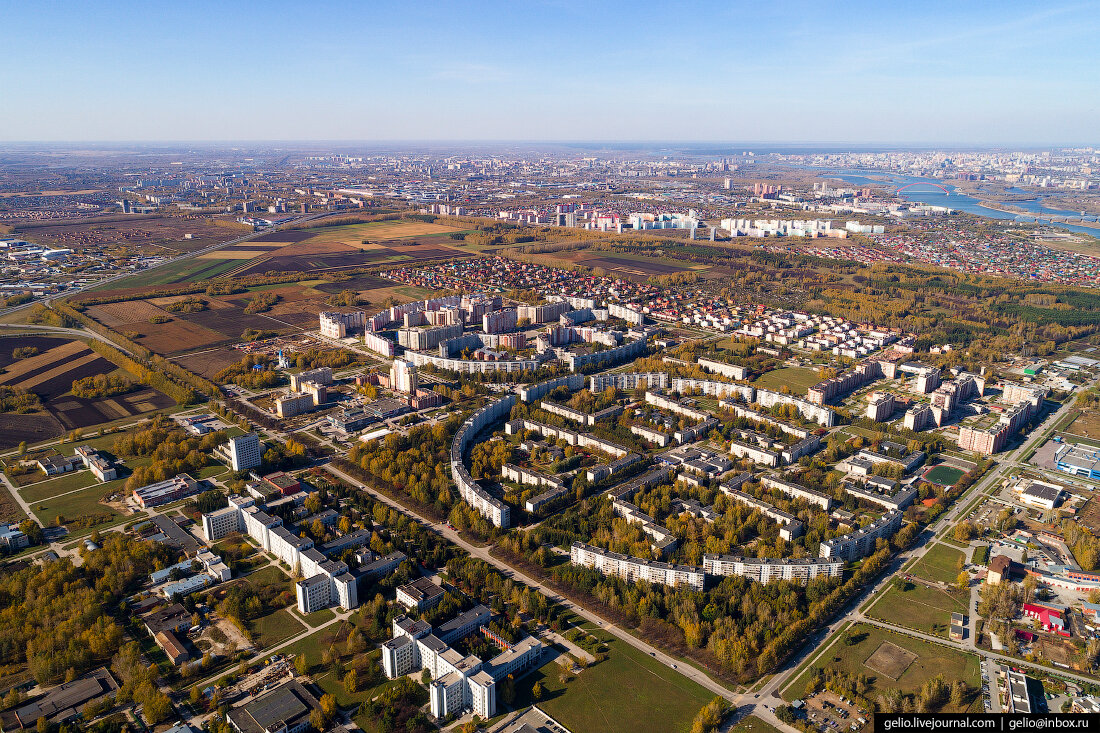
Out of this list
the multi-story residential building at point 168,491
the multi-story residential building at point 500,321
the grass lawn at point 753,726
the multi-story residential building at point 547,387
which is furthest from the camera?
the multi-story residential building at point 500,321

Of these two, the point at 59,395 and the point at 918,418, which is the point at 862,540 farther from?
the point at 59,395

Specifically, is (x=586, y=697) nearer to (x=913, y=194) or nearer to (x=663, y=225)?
(x=663, y=225)

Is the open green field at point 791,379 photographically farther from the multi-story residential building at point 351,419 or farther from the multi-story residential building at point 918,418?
the multi-story residential building at point 351,419

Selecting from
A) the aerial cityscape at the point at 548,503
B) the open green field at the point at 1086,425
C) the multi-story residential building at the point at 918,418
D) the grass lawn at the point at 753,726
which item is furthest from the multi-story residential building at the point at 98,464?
the open green field at the point at 1086,425

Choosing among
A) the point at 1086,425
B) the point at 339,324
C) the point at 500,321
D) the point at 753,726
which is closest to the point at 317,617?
the point at 753,726

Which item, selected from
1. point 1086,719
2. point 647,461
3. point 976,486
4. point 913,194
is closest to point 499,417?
point 647,461

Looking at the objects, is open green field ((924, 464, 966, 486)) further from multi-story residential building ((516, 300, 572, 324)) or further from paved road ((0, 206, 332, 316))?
paved road ((0, 206, 332, 316))

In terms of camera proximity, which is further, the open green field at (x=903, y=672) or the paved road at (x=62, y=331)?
the paved road at (x=62, y=331)
